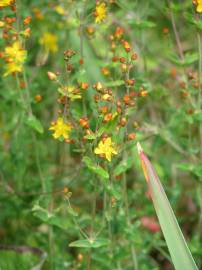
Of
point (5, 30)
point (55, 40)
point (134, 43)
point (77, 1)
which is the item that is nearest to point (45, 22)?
point (55, 40)

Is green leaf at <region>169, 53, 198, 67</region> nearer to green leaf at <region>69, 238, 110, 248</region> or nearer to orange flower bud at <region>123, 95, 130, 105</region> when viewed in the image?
orange flower bud at <region>123, 95, 130, 105</region>

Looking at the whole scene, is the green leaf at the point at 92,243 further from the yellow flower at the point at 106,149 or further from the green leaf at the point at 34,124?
the green leaf at the point at 34,124

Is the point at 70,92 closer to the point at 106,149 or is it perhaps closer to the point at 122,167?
the point at 106,149

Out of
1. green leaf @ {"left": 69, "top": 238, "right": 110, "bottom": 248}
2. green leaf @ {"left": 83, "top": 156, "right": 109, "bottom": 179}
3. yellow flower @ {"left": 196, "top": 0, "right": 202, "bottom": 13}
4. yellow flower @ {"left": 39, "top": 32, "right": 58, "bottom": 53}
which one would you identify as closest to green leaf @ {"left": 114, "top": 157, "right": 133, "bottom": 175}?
green leaf @ {"left": 83, "top": 156, "right": 109, "bottom": 179}

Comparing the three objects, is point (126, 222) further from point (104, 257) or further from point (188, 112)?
point (188, 112)

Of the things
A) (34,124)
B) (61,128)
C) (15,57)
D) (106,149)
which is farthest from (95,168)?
(15,57)
